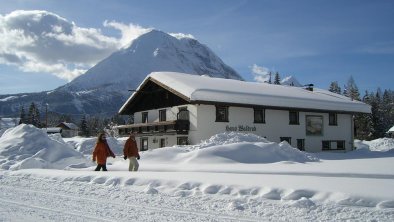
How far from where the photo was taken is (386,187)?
10.0 m

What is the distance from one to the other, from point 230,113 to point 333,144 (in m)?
11.3

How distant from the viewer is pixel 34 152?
71.5 feet

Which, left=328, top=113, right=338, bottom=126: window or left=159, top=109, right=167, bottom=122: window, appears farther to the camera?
left=328, top=113, right=338, bottom=126: window

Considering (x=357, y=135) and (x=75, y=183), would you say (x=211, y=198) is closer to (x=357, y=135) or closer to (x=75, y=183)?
(x=75, y=183)

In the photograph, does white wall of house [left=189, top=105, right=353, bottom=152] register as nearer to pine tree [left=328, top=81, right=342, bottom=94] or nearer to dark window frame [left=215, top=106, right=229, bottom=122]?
dark window frame [left=215, top=106, right=229, bottom=122]

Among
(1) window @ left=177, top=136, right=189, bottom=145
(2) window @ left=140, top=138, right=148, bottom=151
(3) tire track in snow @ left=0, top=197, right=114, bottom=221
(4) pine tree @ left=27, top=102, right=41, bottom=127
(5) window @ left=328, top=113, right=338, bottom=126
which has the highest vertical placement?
(4) pine tree @ left=27, top=102, right=41, bottom=127

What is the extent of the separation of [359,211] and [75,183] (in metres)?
8.14

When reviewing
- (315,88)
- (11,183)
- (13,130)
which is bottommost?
(11,183)

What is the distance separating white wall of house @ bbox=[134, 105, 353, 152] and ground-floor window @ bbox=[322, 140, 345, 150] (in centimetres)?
19

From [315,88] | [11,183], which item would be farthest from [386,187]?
[315,88]

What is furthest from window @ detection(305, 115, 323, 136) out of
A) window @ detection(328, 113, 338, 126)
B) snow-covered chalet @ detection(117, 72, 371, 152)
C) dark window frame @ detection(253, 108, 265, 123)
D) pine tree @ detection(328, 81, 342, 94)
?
pine tree @ detection(328, 81, 342, 94)

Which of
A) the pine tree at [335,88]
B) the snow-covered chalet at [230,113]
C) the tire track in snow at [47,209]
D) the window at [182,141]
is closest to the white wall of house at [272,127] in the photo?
the snow-covered chalet at [230,113]

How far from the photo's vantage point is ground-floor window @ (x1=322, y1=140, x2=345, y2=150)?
1463 inches

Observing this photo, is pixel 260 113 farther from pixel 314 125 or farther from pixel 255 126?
pixel 314 125
